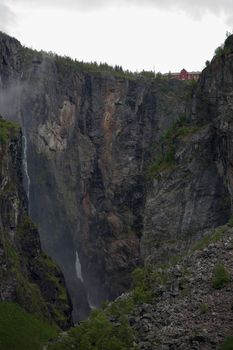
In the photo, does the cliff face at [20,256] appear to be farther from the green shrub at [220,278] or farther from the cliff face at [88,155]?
the green shrub at [220,278]

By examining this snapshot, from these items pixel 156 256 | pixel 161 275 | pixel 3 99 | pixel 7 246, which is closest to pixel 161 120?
pixel 3 99

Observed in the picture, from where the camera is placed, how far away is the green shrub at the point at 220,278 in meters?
34.4

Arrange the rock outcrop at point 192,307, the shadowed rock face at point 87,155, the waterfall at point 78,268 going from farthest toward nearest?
1. the shadowed rock face at point 87,155
2. the waterfall at point 78,268
3. the rock outcrop at point 192,307

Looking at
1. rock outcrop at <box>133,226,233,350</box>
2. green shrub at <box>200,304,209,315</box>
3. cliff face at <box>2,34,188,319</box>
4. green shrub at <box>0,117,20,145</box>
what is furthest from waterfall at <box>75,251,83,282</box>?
green shrub at <box>200,304,209,315</box>

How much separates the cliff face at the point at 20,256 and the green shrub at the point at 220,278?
45880mm

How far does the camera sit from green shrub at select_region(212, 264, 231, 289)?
34375 millimetres

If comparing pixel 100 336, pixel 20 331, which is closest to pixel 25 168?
pixel 20 331

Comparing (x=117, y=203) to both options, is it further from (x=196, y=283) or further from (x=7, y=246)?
(x=196, y=283)

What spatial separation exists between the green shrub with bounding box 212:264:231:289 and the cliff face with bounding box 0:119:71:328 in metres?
45.9

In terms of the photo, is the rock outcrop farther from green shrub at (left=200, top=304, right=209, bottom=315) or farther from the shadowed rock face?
the shadowed rock face

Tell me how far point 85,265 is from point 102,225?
727 centimetres

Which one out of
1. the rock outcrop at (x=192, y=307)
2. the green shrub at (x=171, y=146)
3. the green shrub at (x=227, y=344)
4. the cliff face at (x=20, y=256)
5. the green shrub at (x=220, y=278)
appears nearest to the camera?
the green shrub at (x=227, y=344)

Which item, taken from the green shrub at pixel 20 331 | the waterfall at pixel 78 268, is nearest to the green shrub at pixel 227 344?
the green shrub at pixel 20 331

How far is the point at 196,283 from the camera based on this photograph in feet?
118
